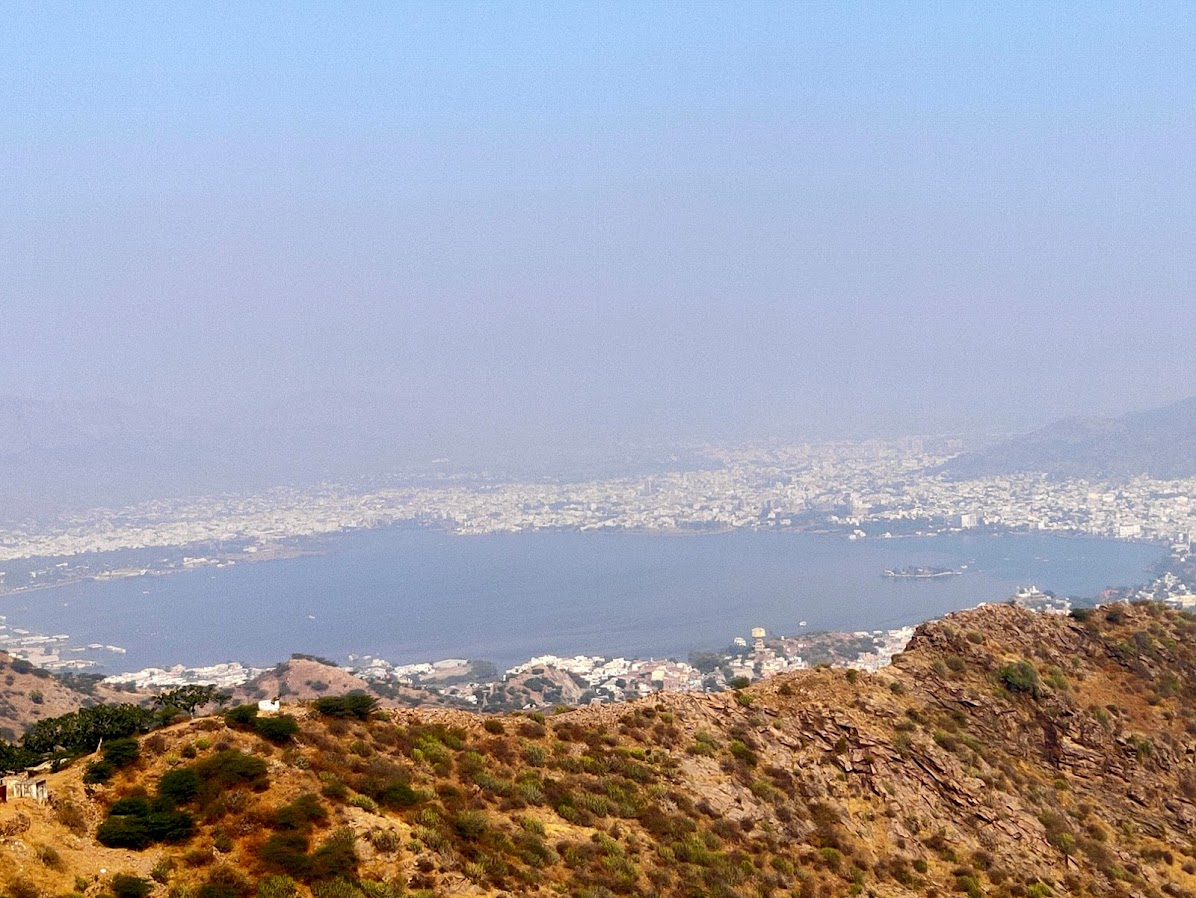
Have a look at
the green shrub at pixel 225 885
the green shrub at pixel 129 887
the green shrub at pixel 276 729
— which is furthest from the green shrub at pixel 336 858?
the green shrub at pixel 276 729

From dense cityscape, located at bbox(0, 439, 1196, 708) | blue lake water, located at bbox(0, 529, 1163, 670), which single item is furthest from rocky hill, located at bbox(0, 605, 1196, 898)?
blue lake water, located at bbox(0, 529, 1163, 670)

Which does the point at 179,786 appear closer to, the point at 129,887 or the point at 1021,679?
the point at 129,887

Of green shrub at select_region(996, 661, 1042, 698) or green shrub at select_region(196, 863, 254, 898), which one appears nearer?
green shrub at select_region(196, 863, 254, 898)

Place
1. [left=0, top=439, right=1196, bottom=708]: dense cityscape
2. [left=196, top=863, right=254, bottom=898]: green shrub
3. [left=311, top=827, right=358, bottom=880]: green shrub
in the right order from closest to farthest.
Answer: [left=196, top=863, right=254, bottom=898]: green shrub → [left=311, top=827, right=358, bottom=880]: green shrub → [left=0, top=439, right=1196, bottom=708]: dense cityscape

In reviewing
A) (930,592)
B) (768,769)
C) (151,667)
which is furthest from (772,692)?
(930,592)

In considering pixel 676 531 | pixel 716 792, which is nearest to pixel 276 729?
pixel 716 792

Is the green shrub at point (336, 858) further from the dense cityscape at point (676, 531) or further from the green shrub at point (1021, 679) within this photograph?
the dense cityscape at point (676, 531)

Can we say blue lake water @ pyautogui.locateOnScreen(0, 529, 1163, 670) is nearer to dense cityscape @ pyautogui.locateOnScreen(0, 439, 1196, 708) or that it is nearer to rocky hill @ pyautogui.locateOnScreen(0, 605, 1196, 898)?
dense cityscape @ pyautogui.locateOnScreen(0, 439, 1196, 708)
